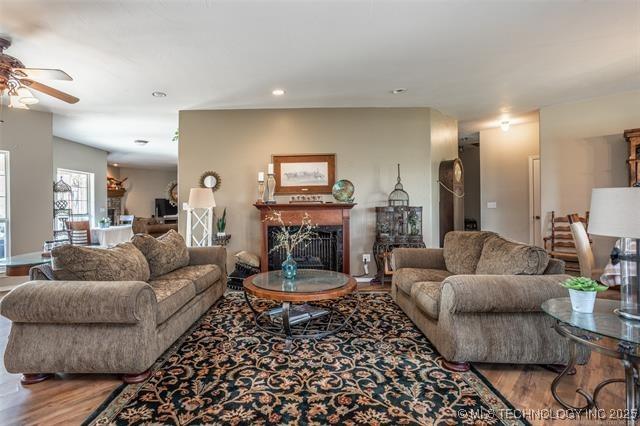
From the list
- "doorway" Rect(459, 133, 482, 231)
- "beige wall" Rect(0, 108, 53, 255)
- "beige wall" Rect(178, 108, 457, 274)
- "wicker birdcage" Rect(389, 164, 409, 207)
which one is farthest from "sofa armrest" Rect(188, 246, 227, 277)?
"doorway" Rect(459, 133, 482, 231)

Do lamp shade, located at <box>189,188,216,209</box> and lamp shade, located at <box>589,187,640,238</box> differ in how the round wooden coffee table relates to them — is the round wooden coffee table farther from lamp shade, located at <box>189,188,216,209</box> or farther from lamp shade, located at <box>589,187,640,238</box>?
lamp shade, located at <box>189,188,216,209</box>

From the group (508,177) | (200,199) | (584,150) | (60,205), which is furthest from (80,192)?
(584,150)

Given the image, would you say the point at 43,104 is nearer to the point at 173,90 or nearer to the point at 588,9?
the point at 173,90

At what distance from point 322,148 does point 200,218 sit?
86.8 inches

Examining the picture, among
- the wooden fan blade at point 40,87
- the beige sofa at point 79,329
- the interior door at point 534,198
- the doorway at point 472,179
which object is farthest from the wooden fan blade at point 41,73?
the doorway at point 472,179

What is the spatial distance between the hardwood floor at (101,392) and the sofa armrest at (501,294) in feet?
1.46

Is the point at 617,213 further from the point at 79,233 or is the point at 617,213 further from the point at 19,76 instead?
the point at 79,233

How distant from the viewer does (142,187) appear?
11.0m

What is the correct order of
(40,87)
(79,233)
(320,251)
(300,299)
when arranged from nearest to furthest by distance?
(300,299) → (40,87) → (320,251) → (79,233)

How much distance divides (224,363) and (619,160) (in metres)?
Answer: 5.66

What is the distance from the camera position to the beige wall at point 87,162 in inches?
260

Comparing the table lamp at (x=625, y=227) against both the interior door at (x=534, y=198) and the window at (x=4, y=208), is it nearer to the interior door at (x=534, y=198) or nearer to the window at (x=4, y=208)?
the interior door at (x=534, y=198)

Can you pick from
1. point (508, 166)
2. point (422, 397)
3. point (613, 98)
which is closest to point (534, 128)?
point (508, 166)

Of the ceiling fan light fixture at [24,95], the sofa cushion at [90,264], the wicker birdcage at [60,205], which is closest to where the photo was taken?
the sofa cushion at [90,264]
